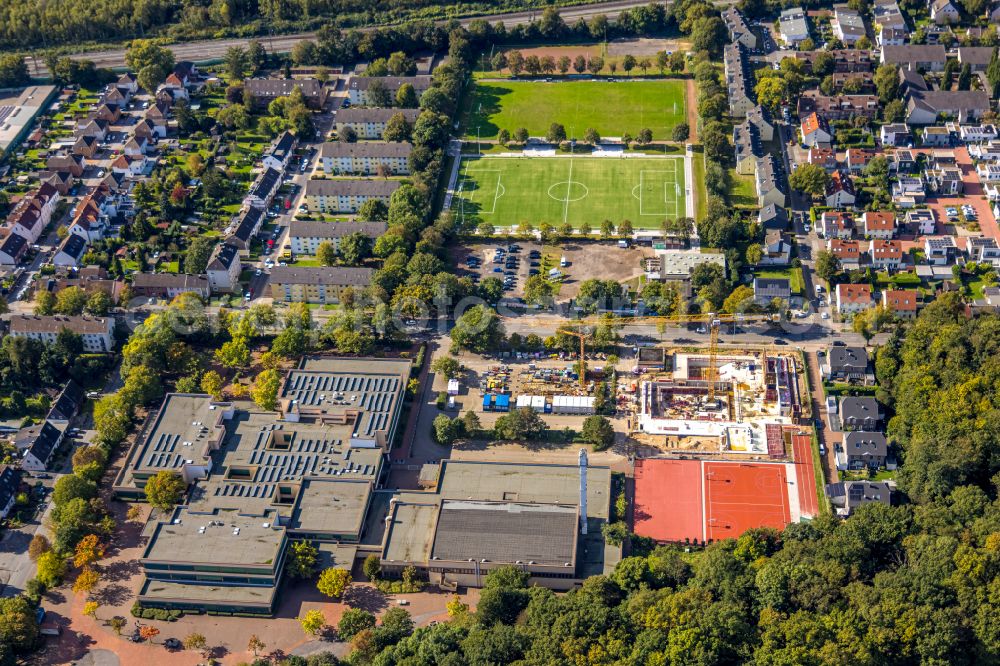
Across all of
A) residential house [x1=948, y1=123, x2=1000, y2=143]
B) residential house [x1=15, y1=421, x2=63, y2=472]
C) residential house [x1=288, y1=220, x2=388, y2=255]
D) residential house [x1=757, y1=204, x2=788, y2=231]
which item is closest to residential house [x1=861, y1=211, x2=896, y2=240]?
residential house [x1=757, y1=204, x2=788, y2=231]

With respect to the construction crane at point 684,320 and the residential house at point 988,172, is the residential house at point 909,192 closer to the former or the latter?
the residential house at point 988,172

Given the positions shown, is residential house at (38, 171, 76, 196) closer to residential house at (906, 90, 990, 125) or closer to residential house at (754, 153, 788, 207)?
residential house at (754, 153, 788, 207)

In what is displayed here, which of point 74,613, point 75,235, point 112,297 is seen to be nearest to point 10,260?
point 75,235

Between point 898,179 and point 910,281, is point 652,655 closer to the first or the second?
point 910,281

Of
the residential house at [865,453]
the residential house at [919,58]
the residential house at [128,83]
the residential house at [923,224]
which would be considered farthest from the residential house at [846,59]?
the residential house at [128,83]

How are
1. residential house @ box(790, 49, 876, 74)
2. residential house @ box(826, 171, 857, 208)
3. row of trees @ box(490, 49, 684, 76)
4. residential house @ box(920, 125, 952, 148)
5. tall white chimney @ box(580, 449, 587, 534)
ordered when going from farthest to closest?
1. row of trees @ box(490, 49, 684, 76)
2. residential house @ box(790, 49, 876, 74)
3. residential house @ box(920, 125, 952, 148)
4. residential house @ box(826, 171, 857, 208)
5. tall white chimney @ box(580, 449, 587, 534)

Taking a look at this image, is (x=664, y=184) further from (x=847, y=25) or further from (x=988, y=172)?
(x=847, y=25)
